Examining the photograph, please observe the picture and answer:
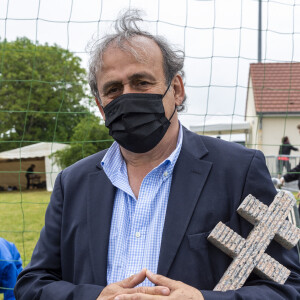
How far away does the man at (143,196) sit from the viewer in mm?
1435

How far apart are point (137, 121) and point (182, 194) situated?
1.05 ft

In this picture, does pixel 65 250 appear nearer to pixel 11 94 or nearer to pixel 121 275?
pixel 121 275

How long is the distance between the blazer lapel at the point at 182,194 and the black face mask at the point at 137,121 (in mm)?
127

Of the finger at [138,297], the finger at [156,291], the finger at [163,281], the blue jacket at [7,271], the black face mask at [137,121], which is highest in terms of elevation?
the black face mask at [137,121]

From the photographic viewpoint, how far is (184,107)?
198 cm

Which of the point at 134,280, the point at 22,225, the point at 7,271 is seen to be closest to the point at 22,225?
the point at 22,225

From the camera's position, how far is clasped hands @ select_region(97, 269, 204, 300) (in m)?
1.26

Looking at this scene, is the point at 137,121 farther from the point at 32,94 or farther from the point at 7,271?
the point at 32,94

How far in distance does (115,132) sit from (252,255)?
64cm

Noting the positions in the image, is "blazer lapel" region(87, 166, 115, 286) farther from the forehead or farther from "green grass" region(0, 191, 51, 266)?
"green grass" region(0, 191, 51, 266)

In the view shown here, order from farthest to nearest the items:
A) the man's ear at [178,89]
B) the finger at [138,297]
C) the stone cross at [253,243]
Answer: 1. the man's ear at [178,89]
2. the stone cross at [253,243]
3. the finger at [138,297]

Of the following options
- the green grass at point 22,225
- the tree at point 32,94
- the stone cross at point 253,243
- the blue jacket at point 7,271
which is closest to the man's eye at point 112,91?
the stone cross at point 253,243

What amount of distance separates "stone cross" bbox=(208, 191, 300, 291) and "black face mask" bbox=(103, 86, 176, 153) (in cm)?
41

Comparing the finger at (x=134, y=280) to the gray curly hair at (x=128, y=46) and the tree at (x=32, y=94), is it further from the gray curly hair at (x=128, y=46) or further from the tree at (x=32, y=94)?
the tree at (x=32, y=94)
